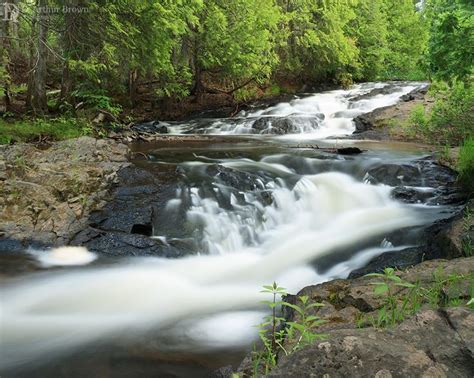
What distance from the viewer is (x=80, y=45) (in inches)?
379

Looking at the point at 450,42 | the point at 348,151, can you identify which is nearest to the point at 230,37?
the point at 348,151

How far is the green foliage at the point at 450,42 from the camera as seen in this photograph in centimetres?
564

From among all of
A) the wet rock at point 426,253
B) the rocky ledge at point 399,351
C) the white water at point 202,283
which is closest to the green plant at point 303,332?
the rocky ledge at point 399,351

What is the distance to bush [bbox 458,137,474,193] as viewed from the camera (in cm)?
673

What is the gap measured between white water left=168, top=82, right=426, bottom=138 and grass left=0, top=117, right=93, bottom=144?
4321 mm

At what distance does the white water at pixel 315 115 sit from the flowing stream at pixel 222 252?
15.0ft

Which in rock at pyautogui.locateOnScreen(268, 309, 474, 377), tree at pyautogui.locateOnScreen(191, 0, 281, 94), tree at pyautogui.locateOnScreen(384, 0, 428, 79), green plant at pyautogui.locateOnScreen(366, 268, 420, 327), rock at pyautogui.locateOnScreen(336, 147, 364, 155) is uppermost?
tree at pyautogui.locateOnScreen(384, 0, 428, 79)

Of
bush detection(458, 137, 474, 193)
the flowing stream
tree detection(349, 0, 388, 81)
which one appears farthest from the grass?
tree detection(349, 0, 388, 81)

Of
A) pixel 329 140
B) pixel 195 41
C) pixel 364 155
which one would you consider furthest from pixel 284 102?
pixel 364 155

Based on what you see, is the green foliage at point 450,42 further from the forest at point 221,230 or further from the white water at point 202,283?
the white water at point 202,283

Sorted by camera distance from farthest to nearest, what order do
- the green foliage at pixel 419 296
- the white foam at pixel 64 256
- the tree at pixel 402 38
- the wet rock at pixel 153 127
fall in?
the tree at pixel 402 38, the wet rock at pixel 153 127, the white foam at pixel 64 256, the green foliage at pixel 419 296

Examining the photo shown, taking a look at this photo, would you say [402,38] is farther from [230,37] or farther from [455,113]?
[455,113]

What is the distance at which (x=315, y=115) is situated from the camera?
15.3 metres

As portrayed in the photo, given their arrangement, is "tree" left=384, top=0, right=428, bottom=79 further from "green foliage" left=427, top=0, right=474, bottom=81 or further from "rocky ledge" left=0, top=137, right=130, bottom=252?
"rocky ledge" left=0, top=137, right=130, bottom=252
